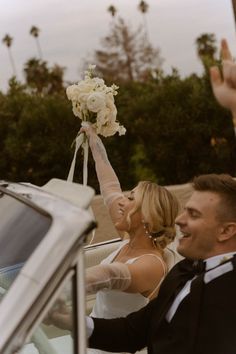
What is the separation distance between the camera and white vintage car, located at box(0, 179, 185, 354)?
1285mm

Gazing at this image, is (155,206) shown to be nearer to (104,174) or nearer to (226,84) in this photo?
(104,174)

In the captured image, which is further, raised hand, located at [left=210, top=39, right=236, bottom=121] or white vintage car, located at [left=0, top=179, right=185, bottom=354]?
raised hand, located at [left=210, top=39, right=236, bottom=121]

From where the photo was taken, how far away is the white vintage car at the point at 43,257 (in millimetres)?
1285

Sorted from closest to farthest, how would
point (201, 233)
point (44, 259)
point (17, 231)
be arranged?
point (44, 259) → point (17, 231) → point (201, 233)

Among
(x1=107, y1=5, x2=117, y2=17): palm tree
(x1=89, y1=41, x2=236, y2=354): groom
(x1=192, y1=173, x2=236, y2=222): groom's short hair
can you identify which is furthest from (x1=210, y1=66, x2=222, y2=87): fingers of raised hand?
(x1=107, y1=5, x2=117, y2=17): palm tree

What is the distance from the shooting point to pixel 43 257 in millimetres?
1299

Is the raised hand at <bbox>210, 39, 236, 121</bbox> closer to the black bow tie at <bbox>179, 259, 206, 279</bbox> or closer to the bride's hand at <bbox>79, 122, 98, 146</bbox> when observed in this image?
the black bow tie at <bbox>179, 259, 206, 279</bbox>

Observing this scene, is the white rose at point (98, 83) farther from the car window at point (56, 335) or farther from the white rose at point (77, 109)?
the car window at point (56, 335)

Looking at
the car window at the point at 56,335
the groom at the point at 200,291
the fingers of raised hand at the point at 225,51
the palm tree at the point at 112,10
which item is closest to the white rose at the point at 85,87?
the groom at the point at 200,291

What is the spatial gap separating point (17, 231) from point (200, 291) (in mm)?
591

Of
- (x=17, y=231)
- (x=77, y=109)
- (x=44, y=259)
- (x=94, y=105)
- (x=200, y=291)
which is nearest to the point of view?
(x=44, y=259)

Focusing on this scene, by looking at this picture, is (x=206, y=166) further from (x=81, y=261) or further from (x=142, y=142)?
(x=81, y=261)

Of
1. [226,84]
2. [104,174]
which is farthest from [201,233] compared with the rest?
[104,174]

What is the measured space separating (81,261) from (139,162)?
38.9 feet
